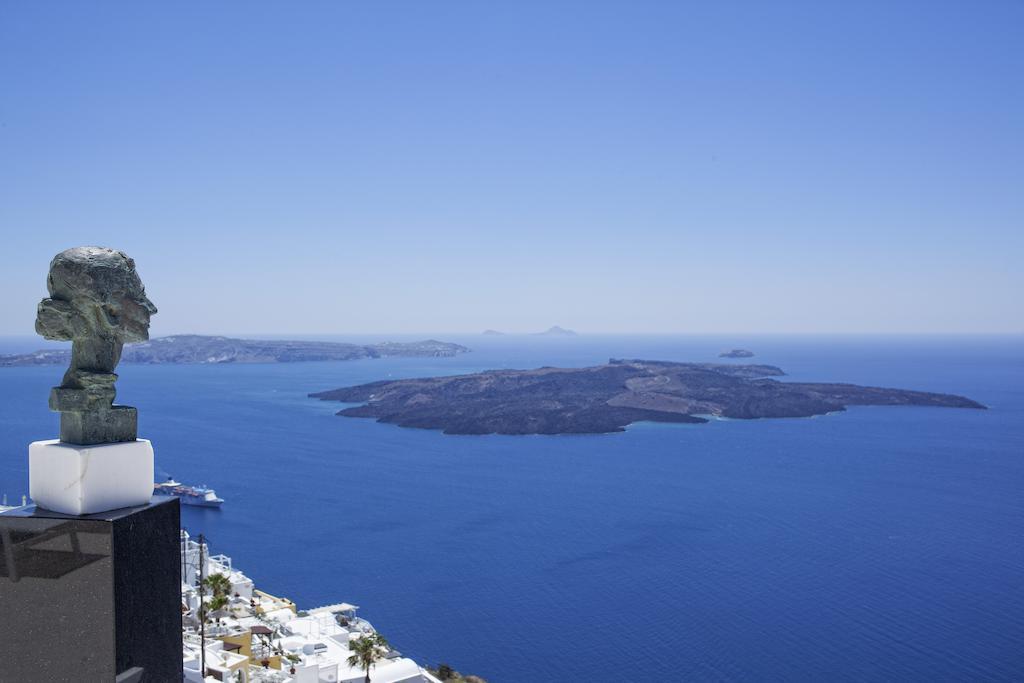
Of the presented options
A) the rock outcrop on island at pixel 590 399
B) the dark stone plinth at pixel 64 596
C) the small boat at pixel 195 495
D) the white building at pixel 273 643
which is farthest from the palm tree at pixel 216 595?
the rock outcrop on island at pixel 590 399

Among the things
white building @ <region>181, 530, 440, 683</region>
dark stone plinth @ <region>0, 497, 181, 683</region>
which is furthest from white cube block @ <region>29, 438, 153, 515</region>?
white building @ <region>181, 530, 440, 683</region>

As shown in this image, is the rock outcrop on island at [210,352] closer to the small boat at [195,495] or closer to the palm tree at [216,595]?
the small boat at [195,495]

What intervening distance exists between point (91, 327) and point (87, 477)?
62 cm

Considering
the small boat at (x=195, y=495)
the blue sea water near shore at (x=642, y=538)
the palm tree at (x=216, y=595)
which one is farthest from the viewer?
the small boat at (x=195, y=495)

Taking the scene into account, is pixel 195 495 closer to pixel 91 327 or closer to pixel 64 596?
pixel 91 327

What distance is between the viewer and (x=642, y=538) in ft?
129

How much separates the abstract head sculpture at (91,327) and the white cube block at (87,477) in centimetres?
10

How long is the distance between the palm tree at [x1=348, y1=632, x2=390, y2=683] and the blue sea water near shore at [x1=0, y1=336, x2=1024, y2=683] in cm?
528

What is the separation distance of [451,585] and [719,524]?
17.2 metres

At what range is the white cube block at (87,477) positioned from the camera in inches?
103

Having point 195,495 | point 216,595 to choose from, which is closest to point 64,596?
Result: point 216,595

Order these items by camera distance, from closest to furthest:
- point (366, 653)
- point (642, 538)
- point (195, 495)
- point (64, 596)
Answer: point (64, 596) → point (366, 653) → point (642, 538) → point (195, 495)

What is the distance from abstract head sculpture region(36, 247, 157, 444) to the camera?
2.78 metres

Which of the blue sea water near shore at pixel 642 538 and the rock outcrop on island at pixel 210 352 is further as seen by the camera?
the rock outcrop on island at pixel 210 352
